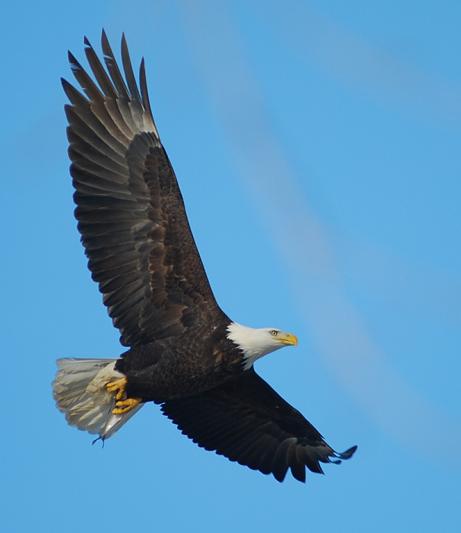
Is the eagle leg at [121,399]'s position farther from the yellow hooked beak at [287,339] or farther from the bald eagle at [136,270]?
the yellow hooked beak at [287,339]

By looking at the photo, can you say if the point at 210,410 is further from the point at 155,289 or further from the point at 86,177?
the point at 86,177

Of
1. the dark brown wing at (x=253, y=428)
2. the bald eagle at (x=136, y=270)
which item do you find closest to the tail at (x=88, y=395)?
the bald eagle at (x=136, y=270)

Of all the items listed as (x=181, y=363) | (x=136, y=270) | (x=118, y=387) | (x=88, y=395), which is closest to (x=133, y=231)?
(x=136, y=270)

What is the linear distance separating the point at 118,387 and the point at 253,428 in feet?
5.63

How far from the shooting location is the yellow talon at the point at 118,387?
1414cm

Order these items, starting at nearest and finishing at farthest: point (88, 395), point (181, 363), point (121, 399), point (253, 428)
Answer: point (181, 363), point (121, 399), point (88, 395), point (253, 428)

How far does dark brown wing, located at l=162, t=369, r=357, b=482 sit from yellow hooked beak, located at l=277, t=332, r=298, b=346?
845 millimetres

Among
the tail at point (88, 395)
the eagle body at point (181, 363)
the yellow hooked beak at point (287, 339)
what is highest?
the yellow hooked beak at point (287, 339)

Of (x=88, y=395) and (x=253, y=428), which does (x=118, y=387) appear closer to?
(x=88, y=395)

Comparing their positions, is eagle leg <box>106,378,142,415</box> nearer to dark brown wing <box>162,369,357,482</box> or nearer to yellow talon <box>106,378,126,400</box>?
yellow talon <box>106,378,126,400</box>

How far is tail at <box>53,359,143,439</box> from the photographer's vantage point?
46.8 ft

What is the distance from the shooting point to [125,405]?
14312mm

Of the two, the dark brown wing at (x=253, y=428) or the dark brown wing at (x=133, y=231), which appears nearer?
the dark brown wing at (x=133, y=231)

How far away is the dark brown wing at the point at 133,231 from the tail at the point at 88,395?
0.39m
